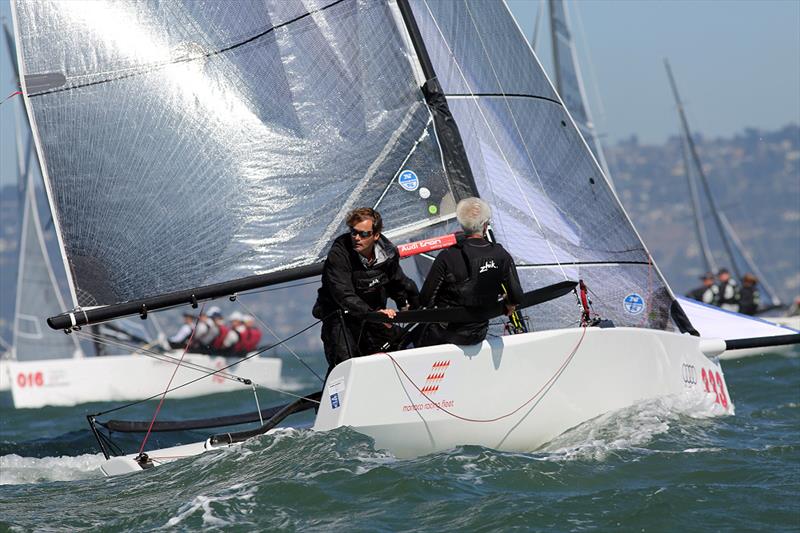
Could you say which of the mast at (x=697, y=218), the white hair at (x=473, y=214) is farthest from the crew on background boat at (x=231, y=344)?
the white hair at (x=473, y=214)

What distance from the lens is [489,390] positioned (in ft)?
18.2

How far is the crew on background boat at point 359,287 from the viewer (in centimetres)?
562

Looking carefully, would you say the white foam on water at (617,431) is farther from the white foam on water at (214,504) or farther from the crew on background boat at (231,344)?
the crew on background boat at (231,344)

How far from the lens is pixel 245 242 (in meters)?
6.50

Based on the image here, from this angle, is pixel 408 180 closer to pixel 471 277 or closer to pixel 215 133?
pixel 215 133

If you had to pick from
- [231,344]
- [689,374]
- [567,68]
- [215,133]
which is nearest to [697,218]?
[567,68]

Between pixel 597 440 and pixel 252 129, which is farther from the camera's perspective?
pixel 252 129

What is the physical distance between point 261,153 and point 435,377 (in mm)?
1901

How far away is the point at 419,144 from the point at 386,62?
50 cm

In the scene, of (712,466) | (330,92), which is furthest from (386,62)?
(712,466)

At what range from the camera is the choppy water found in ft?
14.7

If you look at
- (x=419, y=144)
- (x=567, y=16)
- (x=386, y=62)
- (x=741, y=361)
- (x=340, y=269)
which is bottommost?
(x=741, y=361)

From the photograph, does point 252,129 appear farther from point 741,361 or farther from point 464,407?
point 741,361

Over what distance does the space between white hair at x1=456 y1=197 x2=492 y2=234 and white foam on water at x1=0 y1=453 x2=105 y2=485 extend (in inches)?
94.6
